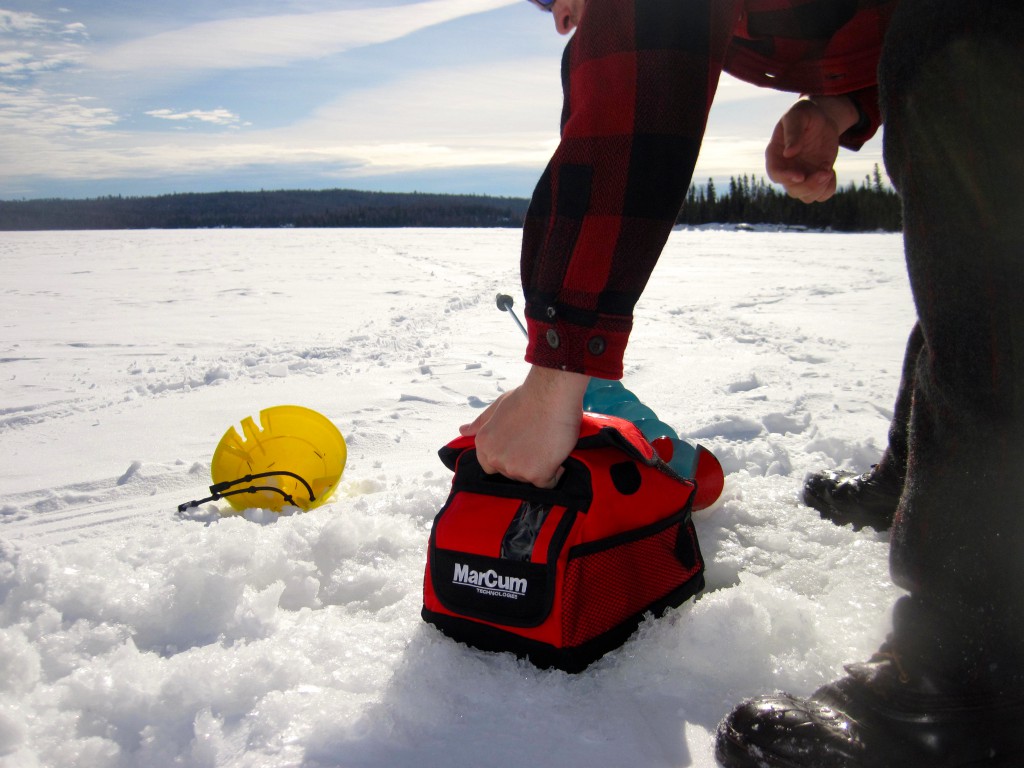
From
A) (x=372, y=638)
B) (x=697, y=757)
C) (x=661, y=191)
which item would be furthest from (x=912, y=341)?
(x=372, y=638)

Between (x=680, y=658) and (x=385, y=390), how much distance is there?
111 inches

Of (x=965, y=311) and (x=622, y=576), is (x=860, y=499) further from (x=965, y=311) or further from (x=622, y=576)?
(x=965, y=311)

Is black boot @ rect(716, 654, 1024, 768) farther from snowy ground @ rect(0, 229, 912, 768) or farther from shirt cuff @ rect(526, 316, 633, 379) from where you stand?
shirt cuff @ rect(526, 316, 633, 379)

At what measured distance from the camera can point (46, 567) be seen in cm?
153

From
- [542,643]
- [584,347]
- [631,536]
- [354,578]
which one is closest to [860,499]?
[631,536]

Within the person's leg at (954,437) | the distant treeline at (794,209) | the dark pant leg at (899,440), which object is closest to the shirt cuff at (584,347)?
the person's leg at (954,437)

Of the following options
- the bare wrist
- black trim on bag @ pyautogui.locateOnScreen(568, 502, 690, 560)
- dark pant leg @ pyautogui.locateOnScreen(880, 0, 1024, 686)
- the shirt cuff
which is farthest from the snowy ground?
the bare wrist

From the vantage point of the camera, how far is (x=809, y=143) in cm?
171

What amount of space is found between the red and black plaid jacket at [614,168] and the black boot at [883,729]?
0.57m

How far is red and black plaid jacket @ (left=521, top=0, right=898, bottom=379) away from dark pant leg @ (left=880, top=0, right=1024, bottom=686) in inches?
11.3

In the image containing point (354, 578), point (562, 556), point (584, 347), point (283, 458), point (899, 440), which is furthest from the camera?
point (283, 458)

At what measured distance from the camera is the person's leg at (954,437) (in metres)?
0.93

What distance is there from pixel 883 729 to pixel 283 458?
5.82ft

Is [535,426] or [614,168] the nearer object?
[614,168]
